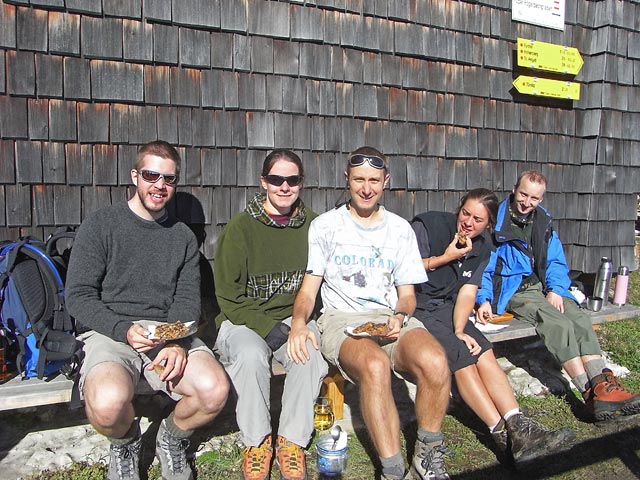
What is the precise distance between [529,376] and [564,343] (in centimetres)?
69

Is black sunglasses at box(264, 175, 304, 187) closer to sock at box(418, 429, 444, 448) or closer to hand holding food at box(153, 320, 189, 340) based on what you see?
hand holding food at box(153, 320, 189, 340)

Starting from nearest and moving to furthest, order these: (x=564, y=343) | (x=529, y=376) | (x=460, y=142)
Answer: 1. (x=564, y=343)
2. (x=529, y=376)
3. (x=460, y=142)

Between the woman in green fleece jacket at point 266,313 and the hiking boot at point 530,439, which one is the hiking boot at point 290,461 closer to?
the woman in green fleece jacket at point 266,313

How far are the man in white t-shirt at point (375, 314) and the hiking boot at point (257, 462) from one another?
438 millimetres

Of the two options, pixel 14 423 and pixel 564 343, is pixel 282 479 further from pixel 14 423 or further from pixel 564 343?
pixel 564 343

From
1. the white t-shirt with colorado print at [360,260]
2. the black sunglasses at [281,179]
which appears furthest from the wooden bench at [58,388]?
the black sunglasses at [281,179]

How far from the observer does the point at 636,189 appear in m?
5.48

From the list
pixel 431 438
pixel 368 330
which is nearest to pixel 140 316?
pixel 368 330

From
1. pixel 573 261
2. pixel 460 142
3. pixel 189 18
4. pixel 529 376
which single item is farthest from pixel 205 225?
pixel 573 261

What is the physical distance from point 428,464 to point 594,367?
1.46 metres

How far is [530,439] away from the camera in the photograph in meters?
2.88

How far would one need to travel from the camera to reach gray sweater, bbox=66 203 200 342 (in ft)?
8.54

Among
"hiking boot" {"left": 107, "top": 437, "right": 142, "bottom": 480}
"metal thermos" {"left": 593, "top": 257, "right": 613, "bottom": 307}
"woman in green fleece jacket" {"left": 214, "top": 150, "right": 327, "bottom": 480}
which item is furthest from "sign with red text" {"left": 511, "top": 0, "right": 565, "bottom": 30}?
"hiking boot" {"left": 107, "top": 437, "right": 142, "bottom": 480}

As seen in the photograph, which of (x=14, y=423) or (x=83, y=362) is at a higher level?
(x=83, y=362)
